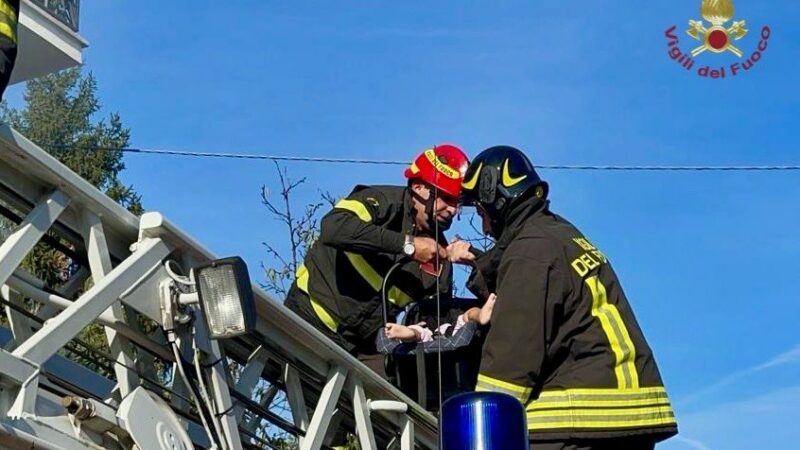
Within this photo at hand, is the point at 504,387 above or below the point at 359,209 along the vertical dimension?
below

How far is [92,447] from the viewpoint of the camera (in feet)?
10.6

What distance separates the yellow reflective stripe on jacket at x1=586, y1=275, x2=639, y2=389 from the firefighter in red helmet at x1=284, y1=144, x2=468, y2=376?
1277 mm

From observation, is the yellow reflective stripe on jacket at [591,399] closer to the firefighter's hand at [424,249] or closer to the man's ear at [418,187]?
the firefighter's hand at [424,249]

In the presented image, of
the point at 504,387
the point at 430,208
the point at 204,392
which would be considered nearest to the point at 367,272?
the point at 430,208

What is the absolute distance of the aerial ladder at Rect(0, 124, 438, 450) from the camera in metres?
3.19

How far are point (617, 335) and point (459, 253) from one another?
4.56ft

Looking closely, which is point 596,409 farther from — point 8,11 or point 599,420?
point 8,11

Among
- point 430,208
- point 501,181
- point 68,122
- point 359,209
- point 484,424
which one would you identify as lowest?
point 484,424

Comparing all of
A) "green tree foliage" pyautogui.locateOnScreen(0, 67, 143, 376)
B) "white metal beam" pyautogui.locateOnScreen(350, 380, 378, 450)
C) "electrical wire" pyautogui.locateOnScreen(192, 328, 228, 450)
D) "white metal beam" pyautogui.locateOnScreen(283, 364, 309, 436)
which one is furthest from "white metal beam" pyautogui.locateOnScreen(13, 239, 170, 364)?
"green tree foliage" pyautogui.locateOnScreen(0, 67, 143, 376)

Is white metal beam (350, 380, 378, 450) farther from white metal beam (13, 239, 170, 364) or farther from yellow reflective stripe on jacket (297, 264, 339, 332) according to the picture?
white metal beam (13, 239, 170, 364)

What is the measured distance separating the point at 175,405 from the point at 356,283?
6.36ft

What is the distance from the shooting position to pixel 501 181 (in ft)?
15.1

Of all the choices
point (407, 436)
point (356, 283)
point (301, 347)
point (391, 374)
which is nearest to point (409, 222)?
point (356, 283)

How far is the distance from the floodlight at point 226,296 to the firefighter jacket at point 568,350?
0.92m
